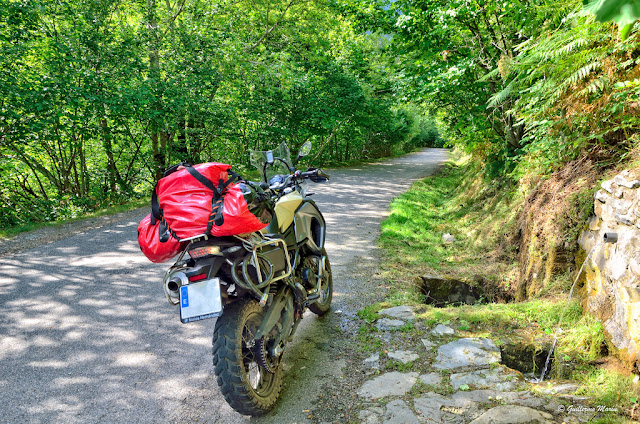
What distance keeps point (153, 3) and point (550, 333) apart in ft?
42.0

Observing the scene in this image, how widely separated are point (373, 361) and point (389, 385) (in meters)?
0.35

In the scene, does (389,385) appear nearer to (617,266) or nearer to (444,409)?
(444,409)

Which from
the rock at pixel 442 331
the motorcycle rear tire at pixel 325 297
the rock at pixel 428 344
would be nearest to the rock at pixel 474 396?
the rock at pixel 428 344

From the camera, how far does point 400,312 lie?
13.3 feet

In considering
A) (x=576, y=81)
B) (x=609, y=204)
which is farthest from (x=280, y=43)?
(x=609, y=204)

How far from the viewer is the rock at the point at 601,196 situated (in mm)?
3528

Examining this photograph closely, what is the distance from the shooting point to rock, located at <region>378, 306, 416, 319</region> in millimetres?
3947

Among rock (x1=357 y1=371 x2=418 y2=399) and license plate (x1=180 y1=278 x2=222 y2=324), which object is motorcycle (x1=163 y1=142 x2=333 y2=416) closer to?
license plate (x1=180 y1=278 x2=222 y2=324)

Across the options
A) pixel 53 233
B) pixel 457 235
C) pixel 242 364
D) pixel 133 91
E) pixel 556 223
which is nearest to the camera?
pixel 242 364

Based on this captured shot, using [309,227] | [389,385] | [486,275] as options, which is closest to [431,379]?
[389,385]

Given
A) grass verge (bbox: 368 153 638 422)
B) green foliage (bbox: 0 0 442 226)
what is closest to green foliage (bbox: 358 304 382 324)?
grass verge (bbox: 368 153 638 422)

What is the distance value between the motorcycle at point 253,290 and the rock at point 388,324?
0.80m

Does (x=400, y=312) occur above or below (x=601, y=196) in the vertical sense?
below

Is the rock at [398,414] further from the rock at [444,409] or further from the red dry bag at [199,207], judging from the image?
the red dry bag at [199,207]
